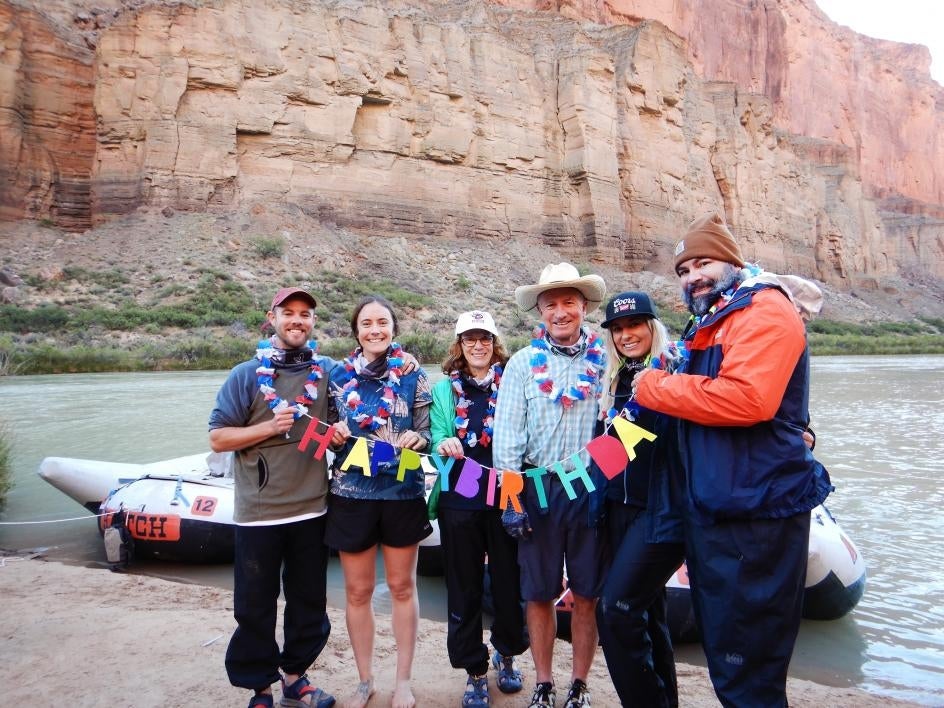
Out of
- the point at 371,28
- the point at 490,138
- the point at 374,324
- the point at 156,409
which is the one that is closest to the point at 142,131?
the point at 371,28

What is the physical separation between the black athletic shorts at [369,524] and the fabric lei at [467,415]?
41 cm

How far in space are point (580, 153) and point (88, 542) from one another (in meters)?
39.6

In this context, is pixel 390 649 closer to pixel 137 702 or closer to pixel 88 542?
pixel 137 702

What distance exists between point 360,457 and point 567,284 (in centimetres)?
125

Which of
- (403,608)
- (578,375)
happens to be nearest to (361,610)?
(403,608)

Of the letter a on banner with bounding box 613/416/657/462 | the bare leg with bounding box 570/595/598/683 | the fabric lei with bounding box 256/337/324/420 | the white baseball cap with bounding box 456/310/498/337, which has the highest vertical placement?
the white baseball cap with bounding box 456/310/498/337

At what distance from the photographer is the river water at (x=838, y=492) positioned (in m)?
4.25

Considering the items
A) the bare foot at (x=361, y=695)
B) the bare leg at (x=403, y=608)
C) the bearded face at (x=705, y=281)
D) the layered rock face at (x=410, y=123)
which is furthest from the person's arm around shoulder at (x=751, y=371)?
the layered rock face at (x=410, y=123)

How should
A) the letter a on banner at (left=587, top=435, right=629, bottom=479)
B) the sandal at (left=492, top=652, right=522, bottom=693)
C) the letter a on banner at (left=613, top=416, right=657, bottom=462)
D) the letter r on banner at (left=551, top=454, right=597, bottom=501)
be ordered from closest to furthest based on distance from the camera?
the letter a on banner at (left=613, top=416, right=657, bottom=462) < the letter a on banner at (left=587, top=435, right=629, bottom=479) < the letter r on banner at (left=551, top=454, right=597, bottom=501) < the sandal at (left=492, top=652, right=522, bottom=693)

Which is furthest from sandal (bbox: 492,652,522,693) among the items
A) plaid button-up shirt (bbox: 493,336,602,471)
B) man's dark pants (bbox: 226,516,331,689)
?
plaid button-up shirt (bbox: 493,336,602,471)

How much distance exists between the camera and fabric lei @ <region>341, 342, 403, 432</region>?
3.06m

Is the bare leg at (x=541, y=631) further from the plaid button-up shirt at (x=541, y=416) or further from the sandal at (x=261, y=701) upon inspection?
the sandal at (x=261, y=701)

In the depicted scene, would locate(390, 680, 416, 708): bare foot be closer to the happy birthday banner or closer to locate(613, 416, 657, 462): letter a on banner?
the happy birthday banner

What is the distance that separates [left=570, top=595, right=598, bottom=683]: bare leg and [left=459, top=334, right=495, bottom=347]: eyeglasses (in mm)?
1258
